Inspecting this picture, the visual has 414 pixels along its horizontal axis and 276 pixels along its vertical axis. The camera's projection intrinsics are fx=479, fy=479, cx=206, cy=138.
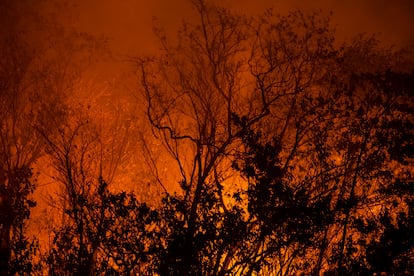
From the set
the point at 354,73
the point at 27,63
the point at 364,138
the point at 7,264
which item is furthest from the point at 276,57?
the point at 27,63

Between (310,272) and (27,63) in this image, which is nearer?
(310,272)

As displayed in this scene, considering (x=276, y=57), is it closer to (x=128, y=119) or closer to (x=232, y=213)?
(x=232, y=213)

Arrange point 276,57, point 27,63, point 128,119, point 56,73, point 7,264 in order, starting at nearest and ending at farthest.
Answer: point 7,264 < point 276,57 < point 27,63 < point 56,73 < point 128,119

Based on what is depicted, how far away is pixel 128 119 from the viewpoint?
20734 millimetres

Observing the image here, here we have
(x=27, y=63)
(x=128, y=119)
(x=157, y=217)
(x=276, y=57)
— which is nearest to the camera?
(x=157, y=217)

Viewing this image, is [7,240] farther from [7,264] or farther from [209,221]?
[209,221]

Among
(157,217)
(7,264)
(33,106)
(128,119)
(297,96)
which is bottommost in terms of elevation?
(7,264)

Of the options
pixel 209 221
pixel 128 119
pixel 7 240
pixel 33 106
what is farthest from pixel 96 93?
pixel 209 221

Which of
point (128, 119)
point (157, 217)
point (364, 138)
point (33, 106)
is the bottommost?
point (157, 217)

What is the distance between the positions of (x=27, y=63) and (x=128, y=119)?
16.2ft

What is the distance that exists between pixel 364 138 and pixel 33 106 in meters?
12.2

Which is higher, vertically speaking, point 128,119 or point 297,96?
point 128,119

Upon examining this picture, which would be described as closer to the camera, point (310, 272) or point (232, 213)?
point (232, 213)

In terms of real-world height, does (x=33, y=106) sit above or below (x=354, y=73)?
Result: above
